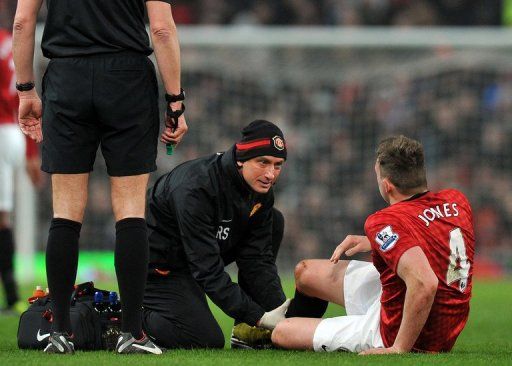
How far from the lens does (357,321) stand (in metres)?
5.63

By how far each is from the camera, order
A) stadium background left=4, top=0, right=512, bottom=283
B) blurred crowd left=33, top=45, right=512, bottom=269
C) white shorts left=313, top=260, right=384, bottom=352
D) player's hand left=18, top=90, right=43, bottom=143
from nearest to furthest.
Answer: player's hand left=18, top=90, right=43, bottom=143
white shorts left=313, top=260, right=384, bottom=352
stadium background left=4, top=0, right=512, bottom=283
blurred crowd left=33, top=45, right=512, bottom=269

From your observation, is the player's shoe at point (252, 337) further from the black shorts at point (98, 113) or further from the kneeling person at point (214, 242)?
the black shorts at point (98, 113)

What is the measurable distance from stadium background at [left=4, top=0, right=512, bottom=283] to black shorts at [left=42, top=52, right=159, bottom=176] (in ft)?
29.4

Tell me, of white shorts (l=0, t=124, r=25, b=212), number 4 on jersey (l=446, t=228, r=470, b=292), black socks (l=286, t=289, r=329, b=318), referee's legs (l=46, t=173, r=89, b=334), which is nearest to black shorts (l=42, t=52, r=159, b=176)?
referee's legs (l=46, t=173, r=89, b=334)

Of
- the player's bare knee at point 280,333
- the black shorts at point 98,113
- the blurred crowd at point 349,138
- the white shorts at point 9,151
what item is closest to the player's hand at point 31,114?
the black shorts at point 98,113

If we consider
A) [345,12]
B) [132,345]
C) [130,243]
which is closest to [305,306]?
[132,345]

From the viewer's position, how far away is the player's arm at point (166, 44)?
509 cm

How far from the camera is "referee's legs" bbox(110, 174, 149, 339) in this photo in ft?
16.9

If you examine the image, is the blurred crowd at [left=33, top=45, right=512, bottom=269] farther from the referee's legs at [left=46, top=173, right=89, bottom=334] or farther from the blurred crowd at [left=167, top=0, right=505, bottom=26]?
the referee's legs at [left=46, top=173, right=89, bottom=334]

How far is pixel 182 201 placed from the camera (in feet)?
19.4

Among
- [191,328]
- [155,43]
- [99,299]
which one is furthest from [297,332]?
[155,43]

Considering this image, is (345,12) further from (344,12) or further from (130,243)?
(130,243)

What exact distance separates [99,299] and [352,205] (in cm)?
877

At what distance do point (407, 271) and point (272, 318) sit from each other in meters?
0.95
